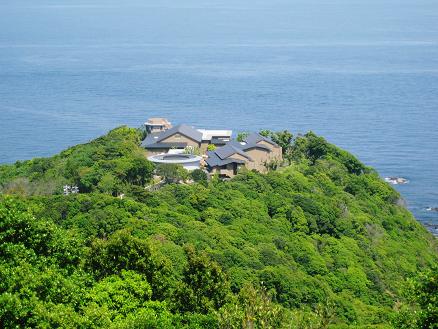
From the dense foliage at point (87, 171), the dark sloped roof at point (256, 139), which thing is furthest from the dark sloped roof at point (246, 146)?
the dense foliage at point (87, 171)

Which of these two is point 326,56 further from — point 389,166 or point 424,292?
point 424,292

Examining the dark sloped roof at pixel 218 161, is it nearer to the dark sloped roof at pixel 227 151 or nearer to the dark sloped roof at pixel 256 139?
the dark sloped roof at pixel 227 151

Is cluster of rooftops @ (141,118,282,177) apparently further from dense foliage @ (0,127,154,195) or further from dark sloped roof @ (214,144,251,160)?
dense foliage @ (0,127,154,195)

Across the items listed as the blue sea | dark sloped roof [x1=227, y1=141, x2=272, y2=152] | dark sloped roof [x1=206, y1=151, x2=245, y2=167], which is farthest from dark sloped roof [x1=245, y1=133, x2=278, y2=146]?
the blue sea

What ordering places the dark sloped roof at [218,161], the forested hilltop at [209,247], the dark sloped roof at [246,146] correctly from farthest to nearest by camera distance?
the dark sloped roof at [246,146] < the dark sloped roof at [218,161] < the forested hilltop at [209,247]

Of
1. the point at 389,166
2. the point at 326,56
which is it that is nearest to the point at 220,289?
the point at 389,166
